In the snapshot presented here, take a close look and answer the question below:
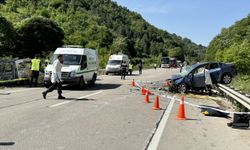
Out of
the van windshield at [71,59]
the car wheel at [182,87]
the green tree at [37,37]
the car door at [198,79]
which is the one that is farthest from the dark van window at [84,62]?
the green tree at [37,37]

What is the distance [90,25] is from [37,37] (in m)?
65.8

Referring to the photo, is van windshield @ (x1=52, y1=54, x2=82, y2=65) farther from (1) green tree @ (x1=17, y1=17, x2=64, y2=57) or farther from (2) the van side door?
(1) green tree @ (x1=17, y1=17, x2=64, y2=57)

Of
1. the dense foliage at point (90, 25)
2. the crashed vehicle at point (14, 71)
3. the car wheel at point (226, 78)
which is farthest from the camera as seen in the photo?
the dense foliage at point (90, 25)

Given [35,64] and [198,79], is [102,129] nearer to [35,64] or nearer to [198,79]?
[198,79]

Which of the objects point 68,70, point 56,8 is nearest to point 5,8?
point 56,8

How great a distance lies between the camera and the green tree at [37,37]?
55.7 meters

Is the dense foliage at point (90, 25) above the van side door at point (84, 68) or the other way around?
above

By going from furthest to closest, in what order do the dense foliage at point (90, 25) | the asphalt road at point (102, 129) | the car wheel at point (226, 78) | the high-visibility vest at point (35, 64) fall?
the dense foliage at point (90, 25) < the high-visibility vest at point (35, 64) < the car wheel at point (226, 78) < the asphalt road at point (102, 129)

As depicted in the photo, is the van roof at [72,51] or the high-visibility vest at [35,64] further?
the high-visibility vest at [35,64]

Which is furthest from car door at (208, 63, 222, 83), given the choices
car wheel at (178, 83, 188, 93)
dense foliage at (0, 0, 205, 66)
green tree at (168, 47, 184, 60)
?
green tree at (168, 47, 184, 60)

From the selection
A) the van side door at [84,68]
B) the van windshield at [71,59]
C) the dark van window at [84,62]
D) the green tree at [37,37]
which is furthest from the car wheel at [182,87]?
the green tree at [37,37]

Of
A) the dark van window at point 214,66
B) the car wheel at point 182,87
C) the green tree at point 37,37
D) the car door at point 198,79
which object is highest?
the green tree at point 37,37

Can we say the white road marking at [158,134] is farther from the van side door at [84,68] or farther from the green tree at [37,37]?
the green tree at [37,37]

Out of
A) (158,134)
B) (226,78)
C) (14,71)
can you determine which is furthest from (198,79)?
(158,134)
